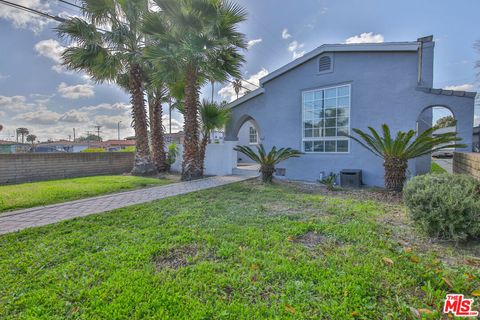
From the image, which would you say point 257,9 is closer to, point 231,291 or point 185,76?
point 185,76

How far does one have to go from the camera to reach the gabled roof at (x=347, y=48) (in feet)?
26.1

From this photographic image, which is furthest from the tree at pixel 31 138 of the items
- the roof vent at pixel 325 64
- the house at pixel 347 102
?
the roof vent at pixel 325 64

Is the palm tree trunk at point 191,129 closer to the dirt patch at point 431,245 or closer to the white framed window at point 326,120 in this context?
the white framed window at point 326,120

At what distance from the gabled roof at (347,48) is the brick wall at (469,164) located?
13.4 feet

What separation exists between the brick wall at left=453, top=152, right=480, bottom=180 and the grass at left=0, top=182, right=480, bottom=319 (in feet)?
7.65

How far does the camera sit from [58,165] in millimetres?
11227

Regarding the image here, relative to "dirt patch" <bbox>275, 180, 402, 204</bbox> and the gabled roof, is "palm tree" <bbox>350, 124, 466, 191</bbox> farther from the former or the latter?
the gabled roof

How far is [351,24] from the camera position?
1087cm

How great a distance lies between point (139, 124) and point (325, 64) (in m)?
9.38

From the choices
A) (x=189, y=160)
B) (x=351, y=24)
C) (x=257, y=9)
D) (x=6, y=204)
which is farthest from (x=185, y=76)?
(x=351, y=24)

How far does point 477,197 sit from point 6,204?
10.6 meters

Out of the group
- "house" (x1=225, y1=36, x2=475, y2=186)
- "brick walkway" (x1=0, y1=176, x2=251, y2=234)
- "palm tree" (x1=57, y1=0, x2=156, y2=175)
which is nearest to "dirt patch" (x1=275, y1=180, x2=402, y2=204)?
"house" (x1=225, y1=36, x2=475, y2=186)

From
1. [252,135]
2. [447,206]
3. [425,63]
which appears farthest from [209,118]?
[447,206]

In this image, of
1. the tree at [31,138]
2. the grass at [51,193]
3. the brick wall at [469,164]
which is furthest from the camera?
the tree at [31,138]
